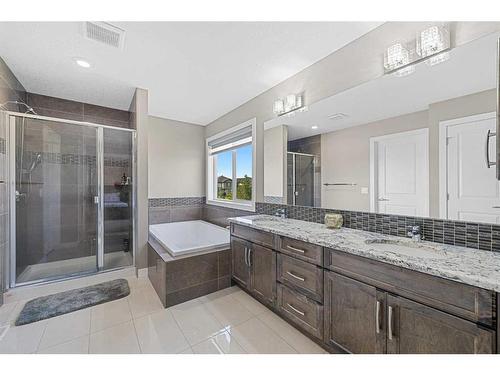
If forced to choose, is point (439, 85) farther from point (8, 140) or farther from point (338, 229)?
point (8, 140)

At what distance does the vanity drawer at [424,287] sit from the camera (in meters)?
0.89

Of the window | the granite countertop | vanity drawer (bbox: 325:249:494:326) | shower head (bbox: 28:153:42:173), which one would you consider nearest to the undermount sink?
the granite countertop

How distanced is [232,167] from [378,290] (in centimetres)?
286

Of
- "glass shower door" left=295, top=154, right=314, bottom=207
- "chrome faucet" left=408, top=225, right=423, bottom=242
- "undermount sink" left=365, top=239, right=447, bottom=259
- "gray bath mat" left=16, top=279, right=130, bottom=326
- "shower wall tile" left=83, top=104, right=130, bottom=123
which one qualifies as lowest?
"gray bath mat" left=16, top=279, right=130, bottom=326

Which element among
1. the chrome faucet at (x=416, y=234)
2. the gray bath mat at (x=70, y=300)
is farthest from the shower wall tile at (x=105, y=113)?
the chrome faucet at (x=416, y=234)

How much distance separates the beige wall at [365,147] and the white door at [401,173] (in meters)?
0.04

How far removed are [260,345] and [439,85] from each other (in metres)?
2.17

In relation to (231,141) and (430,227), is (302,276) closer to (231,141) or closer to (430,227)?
(430,227)

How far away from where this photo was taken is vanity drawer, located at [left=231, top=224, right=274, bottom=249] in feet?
6.42

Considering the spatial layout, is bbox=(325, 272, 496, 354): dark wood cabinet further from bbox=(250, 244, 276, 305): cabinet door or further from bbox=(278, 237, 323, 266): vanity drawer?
bbox=(250, 244, 276, 305): cabinet door

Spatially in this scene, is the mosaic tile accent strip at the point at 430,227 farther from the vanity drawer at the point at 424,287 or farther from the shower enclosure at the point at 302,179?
the vanity drawer at the point at 424,287

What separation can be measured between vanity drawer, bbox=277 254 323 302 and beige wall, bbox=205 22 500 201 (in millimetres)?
1149

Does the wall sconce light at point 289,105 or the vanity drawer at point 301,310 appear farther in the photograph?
the wall sconce light at point 289,105

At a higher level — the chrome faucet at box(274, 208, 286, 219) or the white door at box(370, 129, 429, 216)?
the white door at box(370, 129, 429, 216)
